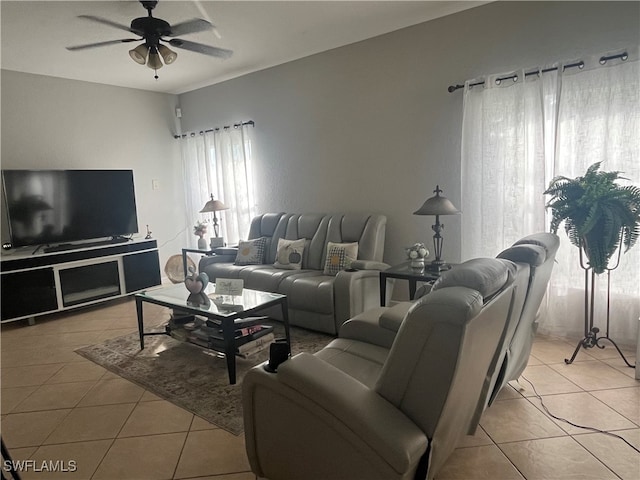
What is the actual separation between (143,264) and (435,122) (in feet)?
12.0

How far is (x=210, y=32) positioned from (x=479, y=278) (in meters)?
3.22

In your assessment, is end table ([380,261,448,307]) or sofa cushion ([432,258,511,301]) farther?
end table ([380,261,448,307])

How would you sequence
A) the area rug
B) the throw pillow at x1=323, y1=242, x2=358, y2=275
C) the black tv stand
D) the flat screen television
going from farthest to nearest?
the black tv stand < the flat screen television < the throw pillow at x1=323, y1=242, x2=358, y2=275 < the area rug

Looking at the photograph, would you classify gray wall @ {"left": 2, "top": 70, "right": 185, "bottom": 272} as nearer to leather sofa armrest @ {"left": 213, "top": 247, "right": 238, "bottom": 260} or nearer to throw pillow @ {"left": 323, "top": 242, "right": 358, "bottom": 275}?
leather sofa armrest @ {"left": 213, "top": 247, "right": 238, "bottom": 260}

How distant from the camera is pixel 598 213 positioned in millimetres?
2426

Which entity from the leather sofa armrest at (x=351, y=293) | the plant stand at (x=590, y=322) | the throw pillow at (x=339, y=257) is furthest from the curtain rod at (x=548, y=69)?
the leather sofa armrest at (x=351, y=293)

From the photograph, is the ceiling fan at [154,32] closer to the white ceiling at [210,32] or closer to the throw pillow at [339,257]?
the white ceiling at [210,32]

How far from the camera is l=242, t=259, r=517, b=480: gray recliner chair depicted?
1.21 metres

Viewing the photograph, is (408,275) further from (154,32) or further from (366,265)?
(154,32)

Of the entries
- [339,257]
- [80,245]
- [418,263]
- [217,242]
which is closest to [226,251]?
[217,242]

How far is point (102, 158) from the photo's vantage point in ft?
16.7

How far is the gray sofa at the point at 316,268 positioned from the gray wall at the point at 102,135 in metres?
1.68

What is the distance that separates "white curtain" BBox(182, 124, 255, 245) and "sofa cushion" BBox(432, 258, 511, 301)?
157 inches

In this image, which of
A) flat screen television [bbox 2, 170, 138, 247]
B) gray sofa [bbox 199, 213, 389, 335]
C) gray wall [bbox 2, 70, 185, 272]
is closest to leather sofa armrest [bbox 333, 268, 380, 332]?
gray sofa [bbox 199, 213, 389, 335]
